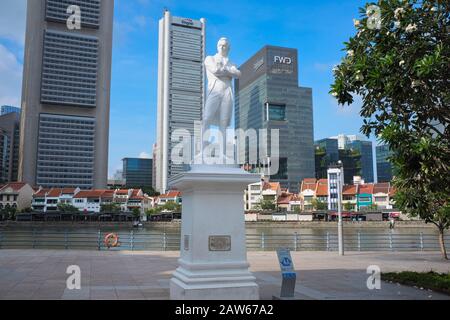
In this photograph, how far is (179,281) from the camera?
6.85 meters

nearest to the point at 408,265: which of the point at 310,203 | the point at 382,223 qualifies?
the point at 382,223

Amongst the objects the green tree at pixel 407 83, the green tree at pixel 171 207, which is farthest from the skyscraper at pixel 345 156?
the green tree at pixel 407 83

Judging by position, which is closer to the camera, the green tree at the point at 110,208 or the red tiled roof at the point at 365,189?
→ the green tree at the point at 110,208

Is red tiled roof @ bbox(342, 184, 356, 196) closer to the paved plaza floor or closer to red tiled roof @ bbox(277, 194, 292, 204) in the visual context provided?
red tiled roof @ bbox(277, 194, 292, 204)

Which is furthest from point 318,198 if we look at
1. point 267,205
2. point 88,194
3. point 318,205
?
point 88,194

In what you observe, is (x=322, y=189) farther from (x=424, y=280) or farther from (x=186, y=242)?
(x=186, y=242)

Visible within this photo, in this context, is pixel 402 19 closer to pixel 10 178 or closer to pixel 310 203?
pixel 310 203

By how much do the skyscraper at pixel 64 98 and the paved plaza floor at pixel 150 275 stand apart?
92529mm

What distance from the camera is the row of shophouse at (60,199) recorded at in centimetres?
7512

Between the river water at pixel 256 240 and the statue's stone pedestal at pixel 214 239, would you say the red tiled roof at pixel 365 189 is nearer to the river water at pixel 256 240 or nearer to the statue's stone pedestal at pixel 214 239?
the river water at pixel 256 240

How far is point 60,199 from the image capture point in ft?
259

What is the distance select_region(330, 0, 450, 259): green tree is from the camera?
6.90 meters

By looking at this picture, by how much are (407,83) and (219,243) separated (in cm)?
400

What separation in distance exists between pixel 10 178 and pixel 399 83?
137270 mm
